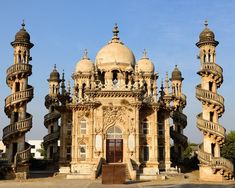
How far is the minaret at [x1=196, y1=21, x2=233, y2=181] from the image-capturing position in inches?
1385

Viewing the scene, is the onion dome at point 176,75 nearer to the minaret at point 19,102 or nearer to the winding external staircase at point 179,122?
the winding external staircase at point 179,122

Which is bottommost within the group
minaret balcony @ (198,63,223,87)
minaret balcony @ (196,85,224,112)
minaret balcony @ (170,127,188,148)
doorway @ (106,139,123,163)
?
doorway @ (106,139,123,163)

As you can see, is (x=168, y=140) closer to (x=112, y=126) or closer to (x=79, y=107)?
(x=112, y=126)

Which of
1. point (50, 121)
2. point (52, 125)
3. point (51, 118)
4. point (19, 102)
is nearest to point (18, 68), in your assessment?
point (19, 102)

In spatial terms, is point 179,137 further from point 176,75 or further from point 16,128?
point 16,128

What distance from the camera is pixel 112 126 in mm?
40375

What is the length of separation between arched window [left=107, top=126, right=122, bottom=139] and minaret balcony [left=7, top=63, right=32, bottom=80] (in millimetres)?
10230

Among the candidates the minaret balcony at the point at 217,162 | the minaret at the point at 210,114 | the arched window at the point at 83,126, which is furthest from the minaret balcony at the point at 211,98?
the arched window at the point at 83,126

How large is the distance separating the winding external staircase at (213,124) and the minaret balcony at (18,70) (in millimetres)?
17096

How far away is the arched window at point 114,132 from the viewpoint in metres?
40.3

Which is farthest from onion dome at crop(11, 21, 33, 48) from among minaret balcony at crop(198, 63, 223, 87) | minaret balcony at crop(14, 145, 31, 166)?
minaret balcony at crop(198, 63, 223, 87)

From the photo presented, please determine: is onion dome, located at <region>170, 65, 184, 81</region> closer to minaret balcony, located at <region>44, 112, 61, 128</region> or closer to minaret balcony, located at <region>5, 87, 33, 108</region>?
minaret balcony, located at <region>44, 112, 61, 128</region>

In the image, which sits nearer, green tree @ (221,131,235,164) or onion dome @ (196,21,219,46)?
onion dome @ (196,21,219,46)

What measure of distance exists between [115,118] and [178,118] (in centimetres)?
1230
